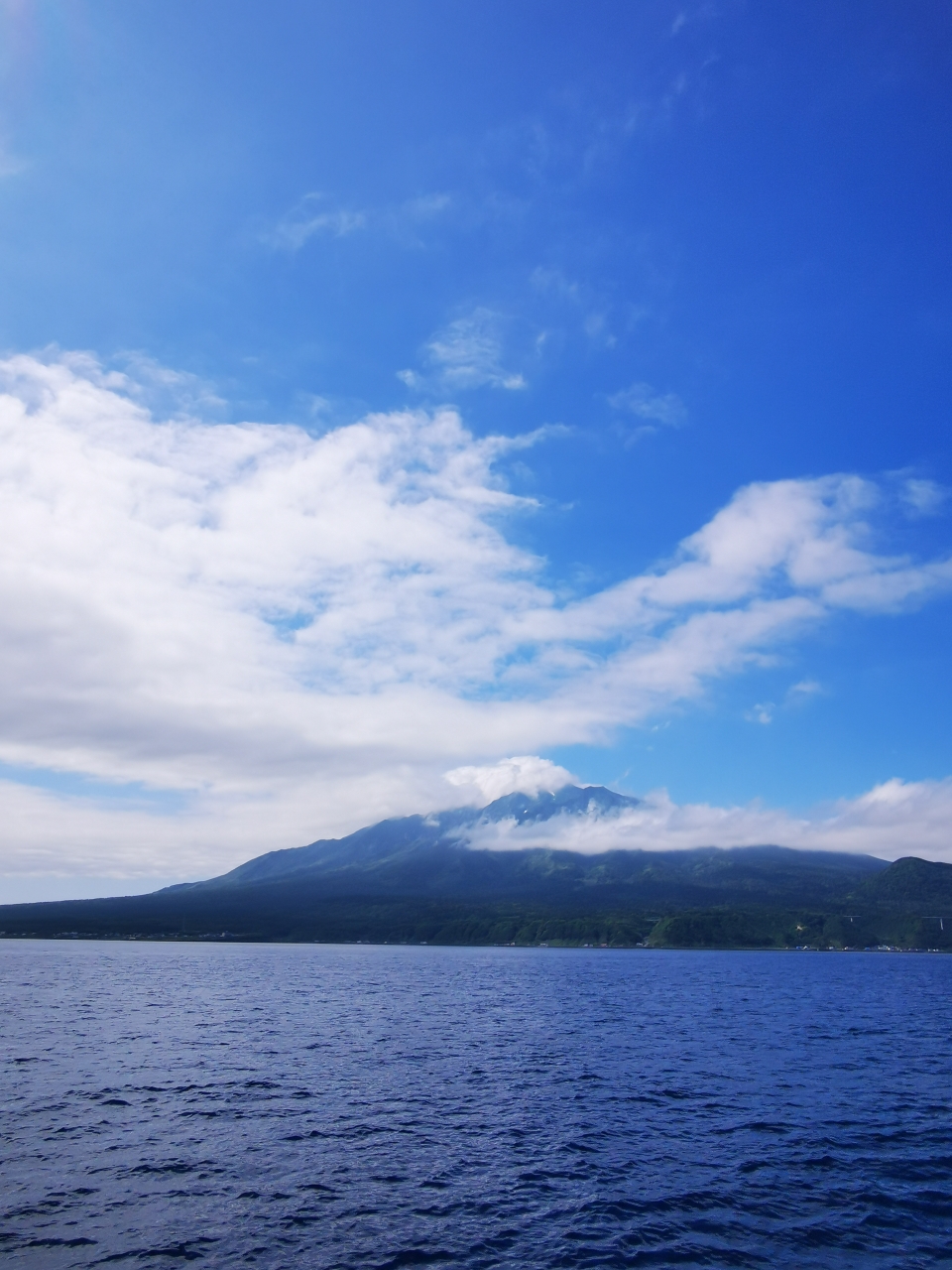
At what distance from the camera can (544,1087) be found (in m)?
50.8

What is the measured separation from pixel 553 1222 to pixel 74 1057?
151 ft

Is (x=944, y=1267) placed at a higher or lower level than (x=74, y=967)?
higher

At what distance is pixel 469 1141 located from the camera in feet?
123

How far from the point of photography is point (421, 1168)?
33.3 m

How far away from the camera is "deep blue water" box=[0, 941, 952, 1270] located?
2597 cm

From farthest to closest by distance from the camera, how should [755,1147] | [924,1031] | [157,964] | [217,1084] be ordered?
[157,964]
[924,1031]
[217,1084]
[755,1147]

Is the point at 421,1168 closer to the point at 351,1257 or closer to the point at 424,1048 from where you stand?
the point at 351,1257

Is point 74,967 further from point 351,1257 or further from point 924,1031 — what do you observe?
point 351,1257

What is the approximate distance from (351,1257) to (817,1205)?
1826 centimetres

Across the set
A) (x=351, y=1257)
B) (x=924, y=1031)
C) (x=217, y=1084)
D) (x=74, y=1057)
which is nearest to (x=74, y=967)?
(x=74, y=1057)

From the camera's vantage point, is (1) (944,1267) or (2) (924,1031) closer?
(1) (944,1267)

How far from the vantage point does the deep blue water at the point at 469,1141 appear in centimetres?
2597

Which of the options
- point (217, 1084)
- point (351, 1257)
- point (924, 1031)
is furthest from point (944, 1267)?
point (924, 1031)

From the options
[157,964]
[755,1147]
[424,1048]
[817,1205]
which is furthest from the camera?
[157,964]
